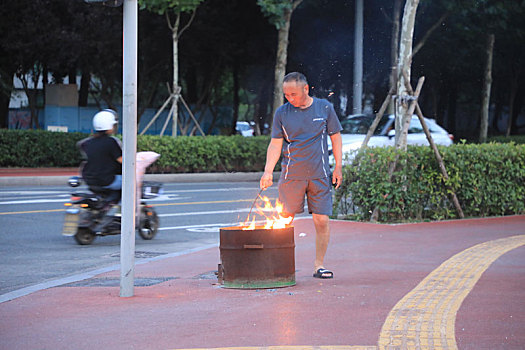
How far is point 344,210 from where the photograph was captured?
12.7m

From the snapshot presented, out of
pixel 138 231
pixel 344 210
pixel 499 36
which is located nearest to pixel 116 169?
pixel 138 231

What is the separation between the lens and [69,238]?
11.2 meters

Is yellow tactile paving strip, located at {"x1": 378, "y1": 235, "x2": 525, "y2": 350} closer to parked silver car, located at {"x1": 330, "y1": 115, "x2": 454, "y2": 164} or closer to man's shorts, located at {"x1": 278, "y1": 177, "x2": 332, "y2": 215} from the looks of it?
man's shorts, located at {"x1": 278, "y1": 177, "x2": 332, "y2": 215}

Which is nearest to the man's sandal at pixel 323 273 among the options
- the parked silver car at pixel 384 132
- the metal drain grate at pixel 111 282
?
the metal drain grate at pixel 111 282

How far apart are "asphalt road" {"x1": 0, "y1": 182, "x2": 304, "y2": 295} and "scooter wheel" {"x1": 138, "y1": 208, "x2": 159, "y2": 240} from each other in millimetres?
109

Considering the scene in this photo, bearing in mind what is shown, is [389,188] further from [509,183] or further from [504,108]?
[504,108]

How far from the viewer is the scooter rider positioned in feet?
34.2

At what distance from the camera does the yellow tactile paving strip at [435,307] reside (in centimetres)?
509

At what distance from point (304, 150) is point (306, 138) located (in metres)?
0.11

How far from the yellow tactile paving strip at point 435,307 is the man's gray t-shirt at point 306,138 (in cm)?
139

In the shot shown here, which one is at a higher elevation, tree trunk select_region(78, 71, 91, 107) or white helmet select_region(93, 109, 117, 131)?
tree trunk select_region(78, 71, 91, 107)

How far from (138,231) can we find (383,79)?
3208cm

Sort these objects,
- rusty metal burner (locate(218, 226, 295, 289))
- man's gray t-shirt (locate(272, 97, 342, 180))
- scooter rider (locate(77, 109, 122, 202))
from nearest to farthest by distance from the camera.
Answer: rusty metal burner (locate(218, 226, 295, 289)), man's gray t-shirt (locate(272, 97, 342, 180)), scooter rider (locate(77, 109, 122, 202))

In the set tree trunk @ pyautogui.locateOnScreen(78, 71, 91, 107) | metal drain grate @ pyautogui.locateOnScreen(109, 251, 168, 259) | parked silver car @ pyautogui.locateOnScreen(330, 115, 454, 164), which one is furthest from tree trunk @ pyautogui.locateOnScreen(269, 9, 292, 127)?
metal drain grate @ pyautogui.locateOnScreen(109, 251, 168, 259)
